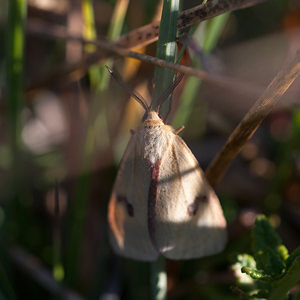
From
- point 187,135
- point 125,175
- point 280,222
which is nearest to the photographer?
point 125,175

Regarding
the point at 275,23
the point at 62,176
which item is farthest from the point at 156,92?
the point at 275,23

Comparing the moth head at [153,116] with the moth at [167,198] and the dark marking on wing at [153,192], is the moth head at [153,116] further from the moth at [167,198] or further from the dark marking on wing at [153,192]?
the dark marking on wing at [153,192]

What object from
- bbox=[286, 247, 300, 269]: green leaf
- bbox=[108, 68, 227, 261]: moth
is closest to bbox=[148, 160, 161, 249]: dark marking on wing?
bbox=[108, 68, 227, 261]: moth

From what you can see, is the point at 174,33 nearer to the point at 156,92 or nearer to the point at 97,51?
the point at 156,92

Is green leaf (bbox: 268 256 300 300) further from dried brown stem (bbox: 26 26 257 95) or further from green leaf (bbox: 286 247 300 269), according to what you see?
dried brown stem (bbox: 26 26 257 95)

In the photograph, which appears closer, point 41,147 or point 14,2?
point 14,2

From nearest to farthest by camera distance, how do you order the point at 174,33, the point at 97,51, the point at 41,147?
the point at 174,33, the point at 97,51, the point at 41,147

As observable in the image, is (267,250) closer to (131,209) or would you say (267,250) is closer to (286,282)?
(286,282)
